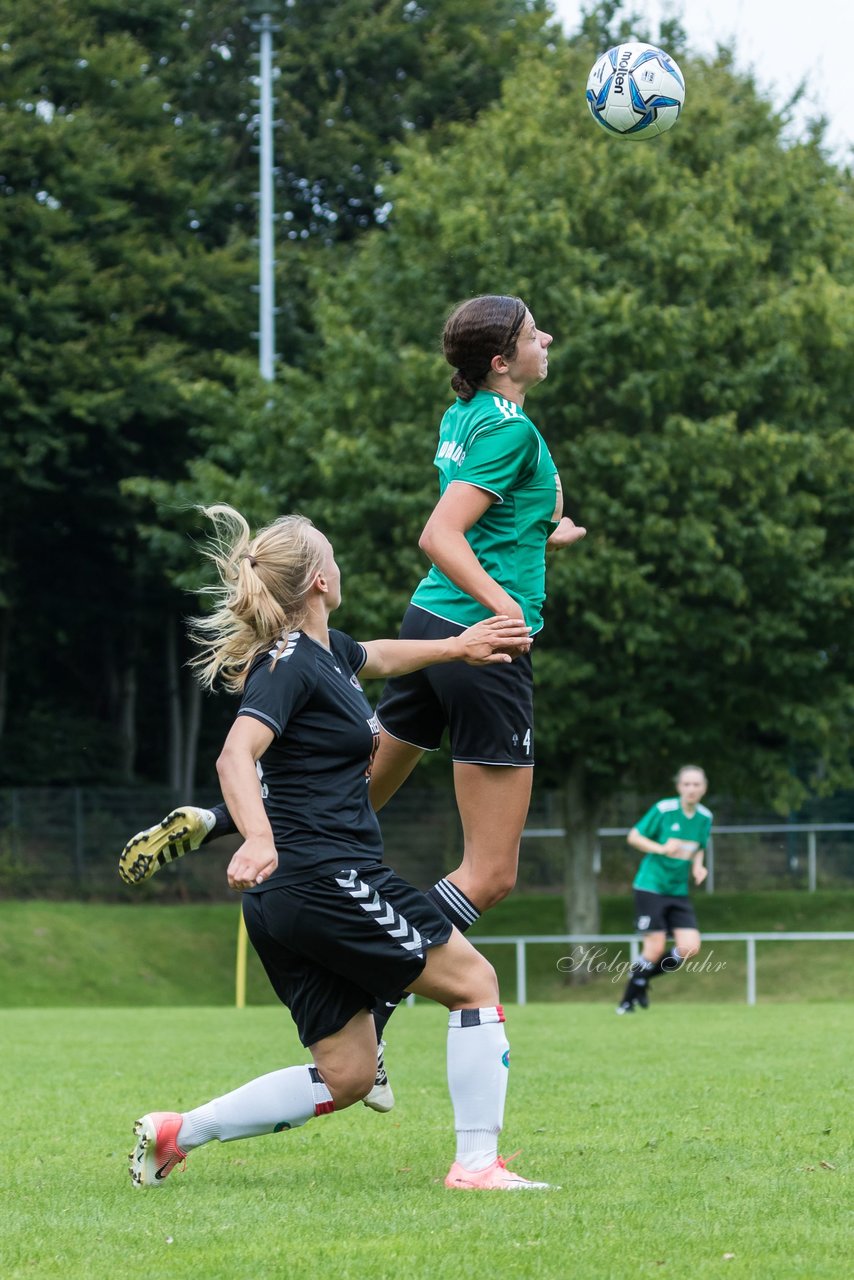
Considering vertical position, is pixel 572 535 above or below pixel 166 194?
below

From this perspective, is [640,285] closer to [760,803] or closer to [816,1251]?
[760,803]

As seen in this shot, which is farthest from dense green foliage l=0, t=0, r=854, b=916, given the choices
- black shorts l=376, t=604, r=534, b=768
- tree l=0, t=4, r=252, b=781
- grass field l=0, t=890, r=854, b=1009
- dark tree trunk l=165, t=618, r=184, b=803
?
black shorts l=376, t=604, r=534, b=768

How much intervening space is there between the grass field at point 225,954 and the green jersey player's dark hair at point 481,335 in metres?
18.7

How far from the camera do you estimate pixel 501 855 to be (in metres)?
5.64

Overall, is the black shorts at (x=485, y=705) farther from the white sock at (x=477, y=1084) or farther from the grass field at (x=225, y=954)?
the grass field at (x=225, y=954)

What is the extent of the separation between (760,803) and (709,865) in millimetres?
3552

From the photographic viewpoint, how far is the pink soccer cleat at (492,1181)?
4.87 meters

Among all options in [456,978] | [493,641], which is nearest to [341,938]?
[456,978]

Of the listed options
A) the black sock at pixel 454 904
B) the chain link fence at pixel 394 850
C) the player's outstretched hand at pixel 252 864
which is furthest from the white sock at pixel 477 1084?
the chain link fence at pixel 394 850

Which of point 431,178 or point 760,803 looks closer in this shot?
point 431,178

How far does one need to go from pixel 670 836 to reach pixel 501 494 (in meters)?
11.8

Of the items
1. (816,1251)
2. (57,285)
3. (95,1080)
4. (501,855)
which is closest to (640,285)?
(57,285)

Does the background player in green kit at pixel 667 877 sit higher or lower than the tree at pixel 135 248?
lower

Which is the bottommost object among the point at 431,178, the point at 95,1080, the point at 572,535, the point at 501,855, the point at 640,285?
the point at 95,1080
